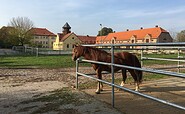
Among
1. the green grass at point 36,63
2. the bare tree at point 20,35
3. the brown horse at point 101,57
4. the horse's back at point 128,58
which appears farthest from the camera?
the bare tree at point 20,35

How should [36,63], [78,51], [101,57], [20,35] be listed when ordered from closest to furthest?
1. [101,57]
2. [78,51]
3. [36,63]
4. [20,35]

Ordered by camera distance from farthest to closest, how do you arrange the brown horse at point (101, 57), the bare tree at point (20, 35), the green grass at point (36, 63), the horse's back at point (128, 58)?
the bare tree at point (20, 35) → the green grass at point (36, 63) → the horse's back at point (128, 58) → the brown horse at point (101, 57)

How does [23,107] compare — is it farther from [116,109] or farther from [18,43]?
[18,43]

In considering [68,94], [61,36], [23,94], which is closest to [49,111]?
[68,94]

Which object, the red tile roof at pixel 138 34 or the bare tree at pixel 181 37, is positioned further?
the red tile roof at pixel 138 34

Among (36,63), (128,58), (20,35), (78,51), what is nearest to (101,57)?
(78,51)

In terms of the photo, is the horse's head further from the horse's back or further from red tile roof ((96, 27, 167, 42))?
red tile roof ((96, 27, 167, 42))

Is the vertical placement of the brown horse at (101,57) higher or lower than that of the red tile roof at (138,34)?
lower

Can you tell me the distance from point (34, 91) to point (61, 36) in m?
77.5

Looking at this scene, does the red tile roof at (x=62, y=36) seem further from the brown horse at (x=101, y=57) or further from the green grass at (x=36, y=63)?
the brown horse at (x=101, y=57)

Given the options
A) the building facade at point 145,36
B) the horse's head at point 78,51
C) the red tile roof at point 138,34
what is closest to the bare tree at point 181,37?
the building facade at point 145,36

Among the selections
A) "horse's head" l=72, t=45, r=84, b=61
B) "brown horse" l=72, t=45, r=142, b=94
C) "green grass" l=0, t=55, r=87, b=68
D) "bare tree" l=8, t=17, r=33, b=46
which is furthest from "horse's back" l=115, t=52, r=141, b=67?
"bare tree" l=8, t=17, r=33, b=46

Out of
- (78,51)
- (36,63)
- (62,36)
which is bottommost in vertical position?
(36,63)

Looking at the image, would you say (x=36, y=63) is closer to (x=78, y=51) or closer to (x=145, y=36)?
(x=78, y=51)
